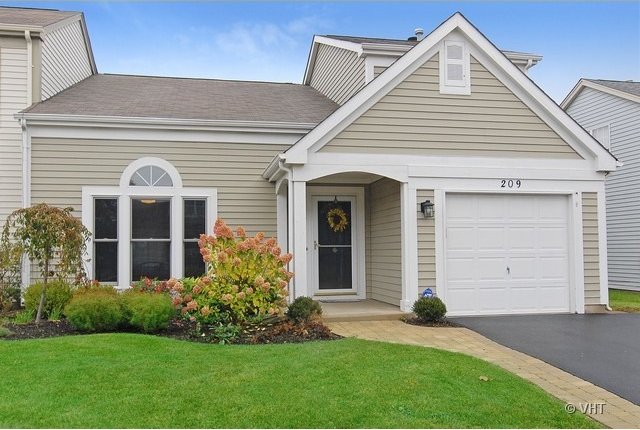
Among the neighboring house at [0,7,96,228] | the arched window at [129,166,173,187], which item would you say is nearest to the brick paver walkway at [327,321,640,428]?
the arched window at [129,166,173,187]

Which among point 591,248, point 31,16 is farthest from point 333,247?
point 31,16

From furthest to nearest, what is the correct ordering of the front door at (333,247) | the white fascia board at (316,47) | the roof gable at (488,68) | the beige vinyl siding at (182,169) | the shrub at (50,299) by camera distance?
the white fascia board at (316,47) < the front door at (333,247) < the beige vinyl siding at (182,169) < the roof gable at (488,68) < the shrub at (50,299)

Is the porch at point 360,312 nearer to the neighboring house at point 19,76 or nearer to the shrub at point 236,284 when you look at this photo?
the shrub at point 236,284

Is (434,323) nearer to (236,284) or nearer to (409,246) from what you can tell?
(409,246)

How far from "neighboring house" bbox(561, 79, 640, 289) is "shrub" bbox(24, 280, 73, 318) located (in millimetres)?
16237

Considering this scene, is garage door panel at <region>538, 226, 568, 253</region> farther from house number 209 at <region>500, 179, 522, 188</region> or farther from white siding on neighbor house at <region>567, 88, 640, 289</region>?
white siding on neighbor house at <region>567, 88, 640, 289</region>

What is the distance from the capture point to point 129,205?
430 inches

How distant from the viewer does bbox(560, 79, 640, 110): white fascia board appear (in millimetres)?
17406

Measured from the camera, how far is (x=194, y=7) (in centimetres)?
1046

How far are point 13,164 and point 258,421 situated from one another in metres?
8.98

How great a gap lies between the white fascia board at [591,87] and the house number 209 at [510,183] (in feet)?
30.7

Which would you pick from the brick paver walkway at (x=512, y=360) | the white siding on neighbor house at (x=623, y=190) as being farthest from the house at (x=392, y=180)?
the white siding on neighbor house at (x=623, y=190)

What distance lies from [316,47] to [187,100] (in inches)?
199

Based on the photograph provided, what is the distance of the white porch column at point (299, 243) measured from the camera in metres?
9.39
